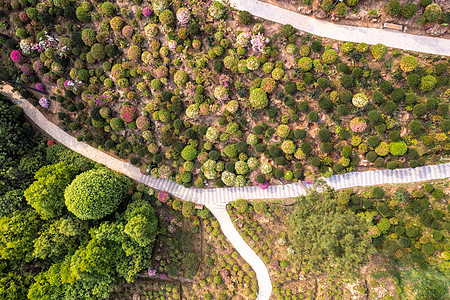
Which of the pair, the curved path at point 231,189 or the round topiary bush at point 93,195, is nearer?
the round topiary bush at point 93,195

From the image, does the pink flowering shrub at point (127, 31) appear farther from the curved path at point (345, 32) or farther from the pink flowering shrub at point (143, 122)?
the curved path at point (345, 32)

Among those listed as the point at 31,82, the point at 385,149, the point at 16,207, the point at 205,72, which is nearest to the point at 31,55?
the point at 31,82

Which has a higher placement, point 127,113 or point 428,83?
point 428,83

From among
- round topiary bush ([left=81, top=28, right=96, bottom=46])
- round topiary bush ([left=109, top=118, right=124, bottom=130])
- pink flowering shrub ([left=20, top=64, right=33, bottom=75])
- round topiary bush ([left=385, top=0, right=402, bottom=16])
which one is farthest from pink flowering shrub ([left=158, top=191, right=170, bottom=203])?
round topiary bush ([left=385, top=0, right=402, bottom=16])

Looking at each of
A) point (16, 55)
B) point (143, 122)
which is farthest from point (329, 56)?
point (16, 55)

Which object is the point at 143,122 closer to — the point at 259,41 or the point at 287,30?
the point at 259,41

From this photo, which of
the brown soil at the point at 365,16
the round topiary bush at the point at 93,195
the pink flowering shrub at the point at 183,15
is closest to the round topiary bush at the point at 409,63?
the brown soil at the point at 365,16

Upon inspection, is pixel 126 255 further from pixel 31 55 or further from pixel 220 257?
pixel 31 55
